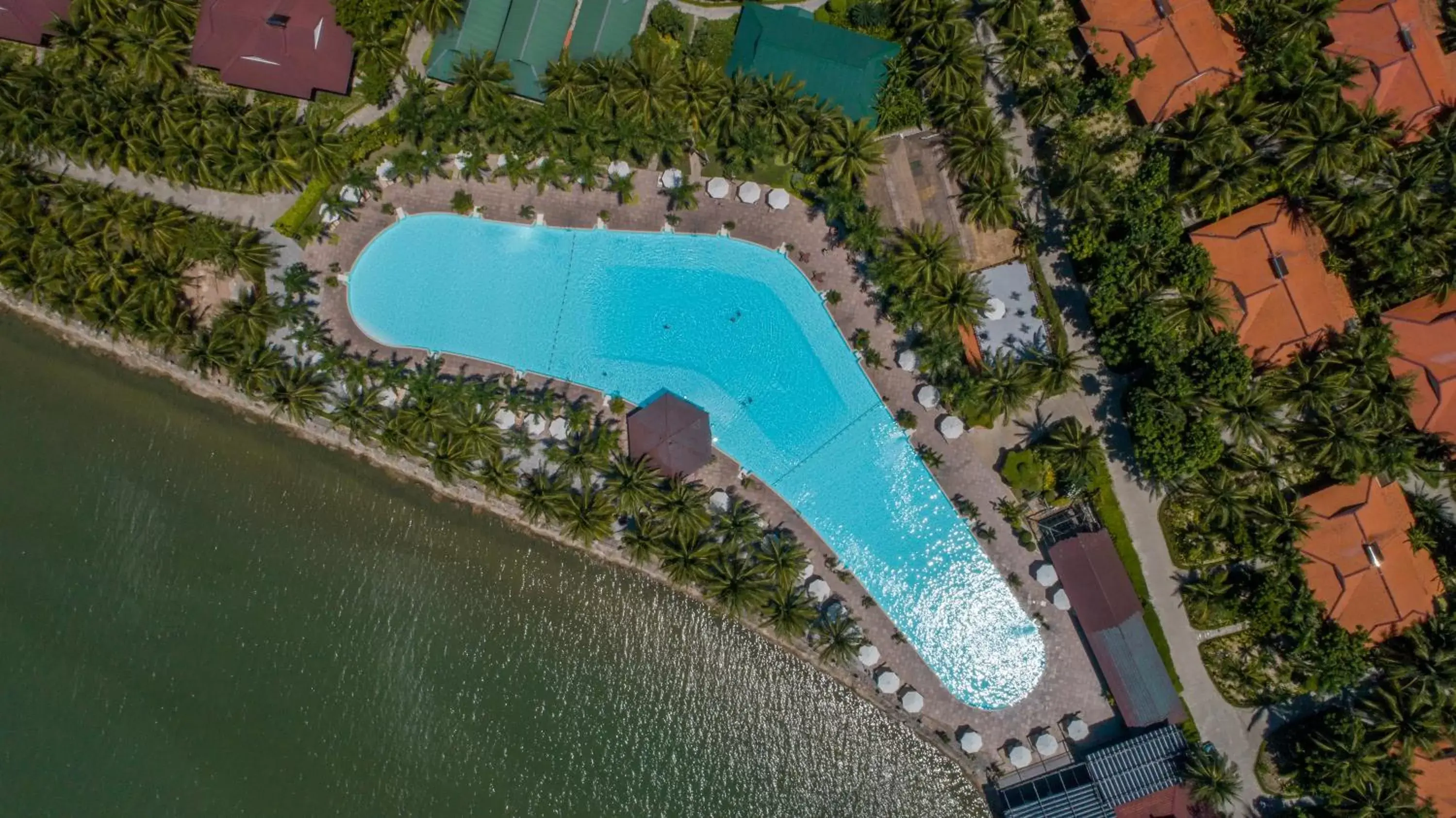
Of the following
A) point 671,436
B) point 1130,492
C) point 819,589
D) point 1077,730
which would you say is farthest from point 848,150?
point 1077,730

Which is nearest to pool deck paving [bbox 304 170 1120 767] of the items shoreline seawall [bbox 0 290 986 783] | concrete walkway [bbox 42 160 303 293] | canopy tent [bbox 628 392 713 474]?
shoreline seawall [bbox 0 290 986 783]

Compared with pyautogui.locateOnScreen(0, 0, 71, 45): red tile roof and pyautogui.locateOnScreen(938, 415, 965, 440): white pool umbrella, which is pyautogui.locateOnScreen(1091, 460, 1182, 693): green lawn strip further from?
pyautogui.locateOnScreen(0, 0, 71, 45): red tile roof

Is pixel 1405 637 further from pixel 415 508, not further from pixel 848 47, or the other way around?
pixel 415 508

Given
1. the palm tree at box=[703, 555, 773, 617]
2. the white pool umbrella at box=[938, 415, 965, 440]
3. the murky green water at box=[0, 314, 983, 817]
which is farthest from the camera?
the murky green water at box=[0, 314, 983, 817]

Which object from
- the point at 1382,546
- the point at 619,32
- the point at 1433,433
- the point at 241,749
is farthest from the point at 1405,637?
the point at 241,749

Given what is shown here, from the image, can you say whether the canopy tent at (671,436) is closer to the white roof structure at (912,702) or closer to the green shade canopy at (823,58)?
the white roof structure at (912,702)

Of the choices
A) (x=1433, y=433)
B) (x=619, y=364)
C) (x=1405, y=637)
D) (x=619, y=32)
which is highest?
(x=619, y=32)

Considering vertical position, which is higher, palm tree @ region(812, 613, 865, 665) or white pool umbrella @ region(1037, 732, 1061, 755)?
palm tree @ region(812, 613, 865, 665)
